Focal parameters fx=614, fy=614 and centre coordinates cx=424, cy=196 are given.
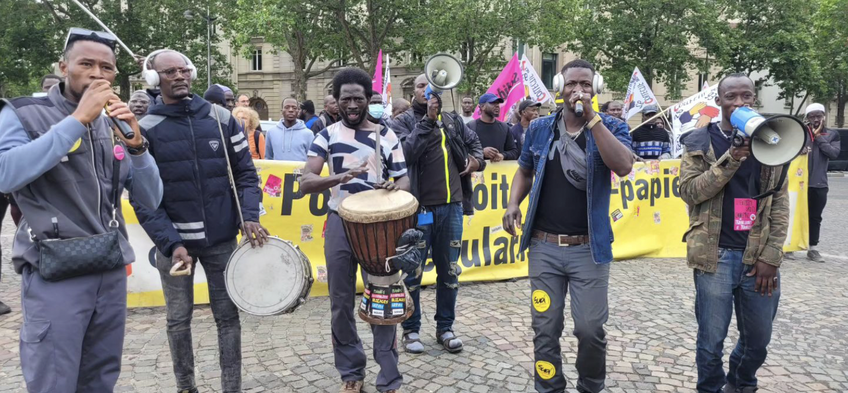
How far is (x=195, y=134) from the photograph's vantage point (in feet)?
12.4

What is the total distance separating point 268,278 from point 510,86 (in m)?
7.71

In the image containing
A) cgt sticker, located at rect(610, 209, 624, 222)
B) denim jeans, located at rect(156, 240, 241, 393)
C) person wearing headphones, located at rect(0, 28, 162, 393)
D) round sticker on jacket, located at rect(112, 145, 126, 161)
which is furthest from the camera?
cgt sticker, located at rect(610, 209, 624, 222)

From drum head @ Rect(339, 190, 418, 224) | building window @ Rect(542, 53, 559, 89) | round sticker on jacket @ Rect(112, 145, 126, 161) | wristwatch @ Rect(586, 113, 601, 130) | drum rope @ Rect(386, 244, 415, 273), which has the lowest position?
drum rope @ Rect(386, 244, 415, 273)

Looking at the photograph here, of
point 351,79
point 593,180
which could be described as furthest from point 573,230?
point 351,79

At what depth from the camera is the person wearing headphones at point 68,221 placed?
2.51 metres

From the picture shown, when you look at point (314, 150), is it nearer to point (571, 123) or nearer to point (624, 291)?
point (571, 123)

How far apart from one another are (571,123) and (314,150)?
5.57ft

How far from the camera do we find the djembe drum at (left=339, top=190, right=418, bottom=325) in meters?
3.68

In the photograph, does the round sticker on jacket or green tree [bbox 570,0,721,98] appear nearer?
the round sticker on jacket

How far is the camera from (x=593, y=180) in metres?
3.56

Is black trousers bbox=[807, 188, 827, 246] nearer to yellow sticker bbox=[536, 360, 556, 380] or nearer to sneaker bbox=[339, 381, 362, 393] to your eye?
yellow sticker bbox=[536, 360, 556, 380]

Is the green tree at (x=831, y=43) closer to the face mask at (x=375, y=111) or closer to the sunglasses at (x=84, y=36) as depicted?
the face mask at (x=375, y=111)

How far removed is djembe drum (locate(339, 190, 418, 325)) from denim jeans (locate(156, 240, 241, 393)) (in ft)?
2.74

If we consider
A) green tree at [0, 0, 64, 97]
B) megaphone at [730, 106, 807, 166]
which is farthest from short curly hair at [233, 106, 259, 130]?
green tree at [0, 0, 64, 97]
